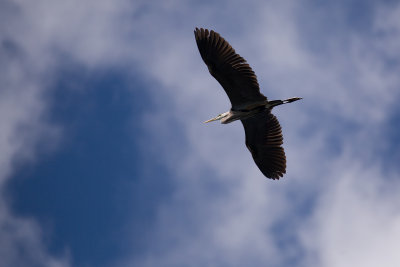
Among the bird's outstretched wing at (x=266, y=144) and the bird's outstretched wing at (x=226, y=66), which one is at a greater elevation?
the bird's outstretched wing at (x=226, y=66)

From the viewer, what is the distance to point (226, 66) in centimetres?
1538

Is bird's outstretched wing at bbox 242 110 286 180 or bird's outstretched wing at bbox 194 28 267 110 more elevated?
bird's outstretched wing at bbox 194 28 267 110

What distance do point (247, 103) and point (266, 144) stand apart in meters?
1.61

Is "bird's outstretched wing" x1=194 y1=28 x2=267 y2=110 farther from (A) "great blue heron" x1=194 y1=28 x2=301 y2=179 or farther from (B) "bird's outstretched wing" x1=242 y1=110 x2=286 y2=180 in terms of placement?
(B) "bird's outstretched wing" x1=242 y1=110 x2=286 y2=180

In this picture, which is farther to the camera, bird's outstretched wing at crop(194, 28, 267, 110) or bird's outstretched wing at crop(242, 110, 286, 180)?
bird's outstretched wing at crop(242, 110, 286, 180)

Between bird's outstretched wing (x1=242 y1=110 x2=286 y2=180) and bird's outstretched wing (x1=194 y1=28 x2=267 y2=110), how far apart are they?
1.10 metres

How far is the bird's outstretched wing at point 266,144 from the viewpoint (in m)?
17.0

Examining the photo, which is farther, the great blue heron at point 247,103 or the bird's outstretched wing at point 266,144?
the bird's outstretched wing at point 266,144

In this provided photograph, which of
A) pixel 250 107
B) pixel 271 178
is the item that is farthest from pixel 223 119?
pixel 271 178

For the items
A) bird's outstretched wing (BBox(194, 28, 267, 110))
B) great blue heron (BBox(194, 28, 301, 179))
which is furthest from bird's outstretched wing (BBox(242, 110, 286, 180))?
bird's outstretched wing (BBox(194, 28, 267, 110))

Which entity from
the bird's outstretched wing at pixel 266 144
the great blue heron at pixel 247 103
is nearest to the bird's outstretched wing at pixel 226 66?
the great blue heron at pixel 247 103

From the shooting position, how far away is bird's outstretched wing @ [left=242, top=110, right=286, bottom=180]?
55.9ft

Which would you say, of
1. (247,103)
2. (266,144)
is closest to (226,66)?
(247,103)

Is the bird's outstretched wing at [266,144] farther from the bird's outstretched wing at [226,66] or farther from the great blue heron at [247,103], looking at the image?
the bird's outstretched wing at [226,66]
